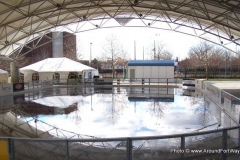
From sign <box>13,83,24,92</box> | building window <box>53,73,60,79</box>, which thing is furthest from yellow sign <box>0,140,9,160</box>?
building window <box>53,73,60,79</box>

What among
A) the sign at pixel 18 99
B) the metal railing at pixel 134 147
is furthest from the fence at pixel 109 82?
the metal railing at pixel 134 147

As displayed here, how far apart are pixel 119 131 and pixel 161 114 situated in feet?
15.4

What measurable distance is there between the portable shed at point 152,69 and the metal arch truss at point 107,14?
8.06 metres

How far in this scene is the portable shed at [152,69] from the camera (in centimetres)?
3875

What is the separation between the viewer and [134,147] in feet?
16.7

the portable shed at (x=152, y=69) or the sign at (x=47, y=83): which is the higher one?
the portable shed at (x=152, y=69)

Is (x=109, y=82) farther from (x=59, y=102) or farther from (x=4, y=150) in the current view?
(x=4, y=150)

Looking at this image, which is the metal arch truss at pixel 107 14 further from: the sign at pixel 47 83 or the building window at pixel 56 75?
the building window at pixel 56 75

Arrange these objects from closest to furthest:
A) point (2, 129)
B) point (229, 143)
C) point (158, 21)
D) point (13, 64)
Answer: point (229, 143), point (2, 129), point (158, 21), point (13, 64)

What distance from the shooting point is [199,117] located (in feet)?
43.7

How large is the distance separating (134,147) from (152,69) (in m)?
34.5

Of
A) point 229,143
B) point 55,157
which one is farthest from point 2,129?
point 229,143

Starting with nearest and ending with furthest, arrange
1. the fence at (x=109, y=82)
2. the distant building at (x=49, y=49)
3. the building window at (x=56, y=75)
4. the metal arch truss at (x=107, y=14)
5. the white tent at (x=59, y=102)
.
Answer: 1. the white tent at (x=59, y=102)
2. the metal arch truss at (x=107, y=14)
3. the fence at (x=109, y=82)
4. the building window at (x=56, y=75)
5. the distant building at (x=49, y=49)

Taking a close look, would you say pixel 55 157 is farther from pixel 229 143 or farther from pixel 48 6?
pixel 48 6
